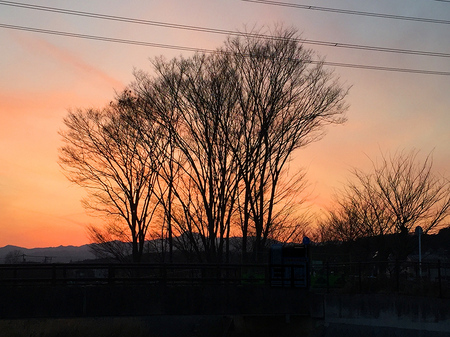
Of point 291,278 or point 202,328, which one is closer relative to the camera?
point 291,278

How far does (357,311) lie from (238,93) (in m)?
18.0

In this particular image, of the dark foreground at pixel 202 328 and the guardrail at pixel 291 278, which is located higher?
the guardrail at pixel 291 278

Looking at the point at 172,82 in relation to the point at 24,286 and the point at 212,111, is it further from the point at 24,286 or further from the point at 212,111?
the point at 24,286

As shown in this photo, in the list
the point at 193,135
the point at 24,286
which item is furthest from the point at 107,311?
the point at 193,135

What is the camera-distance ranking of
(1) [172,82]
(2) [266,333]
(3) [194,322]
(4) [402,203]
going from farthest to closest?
(4) [402,203], (1) [172,82], (3) [194,322], (2) [266,333]

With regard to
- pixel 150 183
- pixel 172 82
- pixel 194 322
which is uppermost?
pixel 172 82

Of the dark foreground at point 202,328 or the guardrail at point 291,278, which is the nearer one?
the guardrail at point 291,278

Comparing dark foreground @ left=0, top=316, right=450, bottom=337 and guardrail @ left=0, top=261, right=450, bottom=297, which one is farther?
dark foreground @ left=0, top=316, right=450, bottom=337

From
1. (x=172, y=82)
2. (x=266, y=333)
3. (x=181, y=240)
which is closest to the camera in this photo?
(x=266, y=333)

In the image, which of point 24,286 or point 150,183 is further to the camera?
point 150,183

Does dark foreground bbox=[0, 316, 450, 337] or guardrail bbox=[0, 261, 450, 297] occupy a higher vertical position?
guardrail bbox=[0, 261, 450, 297]

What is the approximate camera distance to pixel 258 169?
39.6 m

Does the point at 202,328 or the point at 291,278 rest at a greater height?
the point at 291,278

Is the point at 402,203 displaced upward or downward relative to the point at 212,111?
downward
